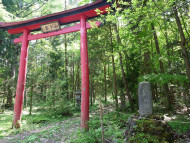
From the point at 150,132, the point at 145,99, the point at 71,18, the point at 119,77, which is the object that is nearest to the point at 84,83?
the point at 145,99

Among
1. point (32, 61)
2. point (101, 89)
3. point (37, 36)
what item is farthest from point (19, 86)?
point (101, 89)

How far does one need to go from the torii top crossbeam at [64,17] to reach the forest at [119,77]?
688 millimetres

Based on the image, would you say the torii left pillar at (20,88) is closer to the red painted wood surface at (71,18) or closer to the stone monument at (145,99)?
the red painted wood surface at (71,18)

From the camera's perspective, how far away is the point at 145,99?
451 cm

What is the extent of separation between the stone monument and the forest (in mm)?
207

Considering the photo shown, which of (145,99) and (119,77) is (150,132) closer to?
(145,99)

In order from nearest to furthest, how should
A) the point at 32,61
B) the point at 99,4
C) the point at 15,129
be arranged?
the point at 99,4 → the point at 15,129 → the point at 32,61

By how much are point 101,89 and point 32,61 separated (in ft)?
23.7

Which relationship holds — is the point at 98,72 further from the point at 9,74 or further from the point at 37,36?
the point at 9,74

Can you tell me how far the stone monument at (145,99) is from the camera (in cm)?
441

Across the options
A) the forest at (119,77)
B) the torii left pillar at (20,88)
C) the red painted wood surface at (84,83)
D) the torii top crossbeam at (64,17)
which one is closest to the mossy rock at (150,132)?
the forest at (119,77)


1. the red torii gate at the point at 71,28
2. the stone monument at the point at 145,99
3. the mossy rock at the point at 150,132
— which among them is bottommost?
the mossy rock at the point at 150,132

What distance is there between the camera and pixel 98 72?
13.5m

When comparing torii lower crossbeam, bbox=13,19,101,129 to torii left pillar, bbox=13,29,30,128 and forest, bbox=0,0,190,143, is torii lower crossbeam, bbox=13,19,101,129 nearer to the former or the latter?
torii left pillar, bbox=13,29,30,128
